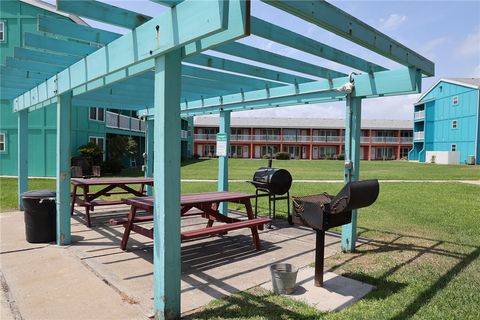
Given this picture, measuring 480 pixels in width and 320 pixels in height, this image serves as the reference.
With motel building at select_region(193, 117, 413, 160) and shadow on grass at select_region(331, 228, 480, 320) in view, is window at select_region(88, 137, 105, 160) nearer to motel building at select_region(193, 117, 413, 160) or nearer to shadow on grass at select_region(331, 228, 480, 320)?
shadow on grass at select_region(331, 228, 480, 320)

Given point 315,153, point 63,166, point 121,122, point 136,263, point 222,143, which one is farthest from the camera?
point 315,153

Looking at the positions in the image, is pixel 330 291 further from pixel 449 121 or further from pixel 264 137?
pixel 264 137

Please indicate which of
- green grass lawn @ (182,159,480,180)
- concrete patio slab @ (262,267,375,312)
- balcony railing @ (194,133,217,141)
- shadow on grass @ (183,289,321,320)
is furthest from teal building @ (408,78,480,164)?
shadow on grass @ (183,289,321,320)

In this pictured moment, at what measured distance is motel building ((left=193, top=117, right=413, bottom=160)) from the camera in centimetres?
5325

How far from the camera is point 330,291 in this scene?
4195 millimetres

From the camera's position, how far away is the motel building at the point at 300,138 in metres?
53.2

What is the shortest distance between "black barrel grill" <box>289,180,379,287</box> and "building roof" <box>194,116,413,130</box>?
4870 cm

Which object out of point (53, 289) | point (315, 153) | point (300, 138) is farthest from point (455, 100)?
point (53, 289)

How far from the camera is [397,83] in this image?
519cm

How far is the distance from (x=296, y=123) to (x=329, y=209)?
5058 cm

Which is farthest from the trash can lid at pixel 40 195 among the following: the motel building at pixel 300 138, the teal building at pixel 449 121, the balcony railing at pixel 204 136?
the balcony railing at pixel 204 136

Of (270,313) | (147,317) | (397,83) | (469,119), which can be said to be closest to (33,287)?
(147,317)

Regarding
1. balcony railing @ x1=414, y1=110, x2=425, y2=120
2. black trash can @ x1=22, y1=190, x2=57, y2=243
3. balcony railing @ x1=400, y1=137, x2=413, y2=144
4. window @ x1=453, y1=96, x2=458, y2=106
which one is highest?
window @ x1=453, y1=96, x2=458, y2=106

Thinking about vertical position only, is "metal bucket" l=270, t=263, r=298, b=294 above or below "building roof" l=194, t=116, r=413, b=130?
below
